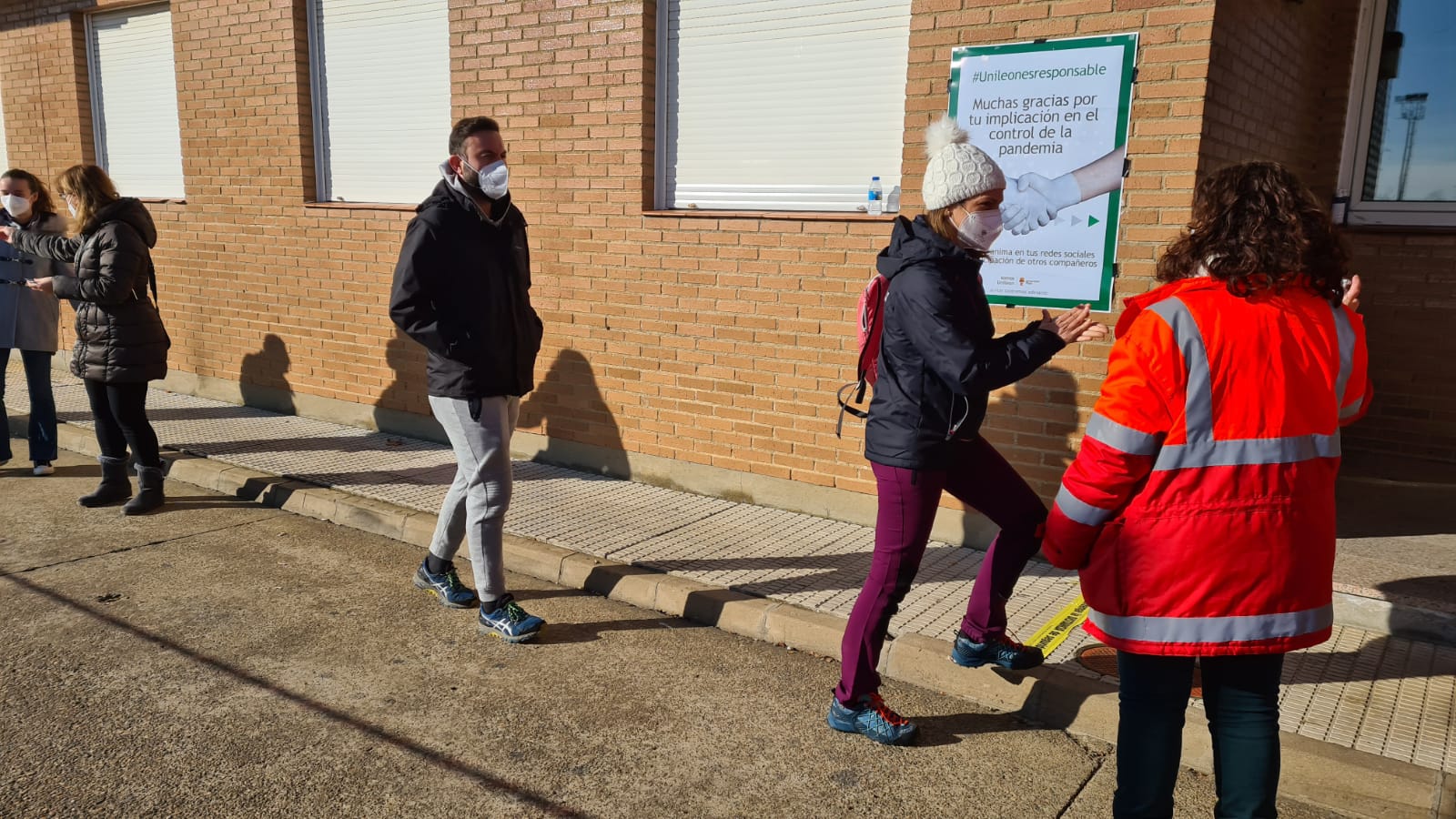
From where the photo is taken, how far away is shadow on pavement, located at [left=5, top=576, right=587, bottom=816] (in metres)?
3.23

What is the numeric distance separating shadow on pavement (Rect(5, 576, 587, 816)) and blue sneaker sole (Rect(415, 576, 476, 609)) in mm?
949

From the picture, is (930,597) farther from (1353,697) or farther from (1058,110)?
(1058,110)

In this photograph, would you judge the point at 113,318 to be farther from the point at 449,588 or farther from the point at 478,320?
the point at 478,320

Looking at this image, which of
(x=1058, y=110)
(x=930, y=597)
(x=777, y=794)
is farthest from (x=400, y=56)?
(x=777, y=794)

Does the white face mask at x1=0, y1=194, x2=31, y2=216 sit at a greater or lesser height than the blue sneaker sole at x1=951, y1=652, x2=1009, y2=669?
greater

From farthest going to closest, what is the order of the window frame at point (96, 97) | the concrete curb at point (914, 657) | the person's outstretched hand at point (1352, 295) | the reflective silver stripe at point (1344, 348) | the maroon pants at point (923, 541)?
1. the window frame at point (96, 97)
2. the maroon pants at point (923, 541)
3. the concrete curb at point (914, 657)
4. the person's outstretched hand at point (1352, 295)
5. the reflective silver stripe at point (1344, 348)

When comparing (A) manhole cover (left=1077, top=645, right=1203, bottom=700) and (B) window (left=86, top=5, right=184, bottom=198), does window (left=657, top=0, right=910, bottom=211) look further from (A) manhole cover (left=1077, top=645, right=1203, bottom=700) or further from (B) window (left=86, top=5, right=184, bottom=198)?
(B) window (left=86, top=5, right=184, bottom=198)

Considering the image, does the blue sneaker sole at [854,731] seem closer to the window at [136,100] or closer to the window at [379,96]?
the window at [379,96]

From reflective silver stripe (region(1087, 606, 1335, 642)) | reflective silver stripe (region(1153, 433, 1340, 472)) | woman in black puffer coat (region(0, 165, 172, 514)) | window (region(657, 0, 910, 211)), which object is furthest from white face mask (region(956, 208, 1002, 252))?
woman in black puffer coat (region(0, 165, 172, 514))

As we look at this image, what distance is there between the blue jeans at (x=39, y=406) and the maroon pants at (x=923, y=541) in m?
6.01

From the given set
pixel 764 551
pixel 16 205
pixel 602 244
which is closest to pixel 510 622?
pixel 764 551

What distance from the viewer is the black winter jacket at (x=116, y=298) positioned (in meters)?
5.84

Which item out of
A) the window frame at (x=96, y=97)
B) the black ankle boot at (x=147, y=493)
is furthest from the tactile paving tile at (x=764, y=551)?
the window frame at (x=96, y=97)

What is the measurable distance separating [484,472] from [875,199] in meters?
2.66
